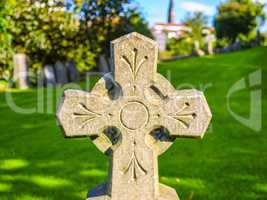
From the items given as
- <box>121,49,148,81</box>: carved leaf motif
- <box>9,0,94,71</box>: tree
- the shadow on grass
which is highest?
<box>9,0,94,71</box>: tree

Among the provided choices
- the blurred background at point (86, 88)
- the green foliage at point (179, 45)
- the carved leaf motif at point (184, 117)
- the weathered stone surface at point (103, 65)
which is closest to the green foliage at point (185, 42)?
the green foliage at point (179, 45)

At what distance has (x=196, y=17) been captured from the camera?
2714 inches

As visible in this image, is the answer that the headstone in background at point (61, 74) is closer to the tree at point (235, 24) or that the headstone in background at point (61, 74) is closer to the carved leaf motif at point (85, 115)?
the carved leaf motif at point (85, 115)

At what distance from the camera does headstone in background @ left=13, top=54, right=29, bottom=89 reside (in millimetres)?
17531

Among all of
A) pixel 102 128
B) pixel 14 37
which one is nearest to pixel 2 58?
pixel 14 37

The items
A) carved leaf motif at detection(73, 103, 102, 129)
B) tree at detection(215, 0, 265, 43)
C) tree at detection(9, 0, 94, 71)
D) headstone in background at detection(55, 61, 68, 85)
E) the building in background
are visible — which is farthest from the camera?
tree at detection(215, 0, 265, 43)

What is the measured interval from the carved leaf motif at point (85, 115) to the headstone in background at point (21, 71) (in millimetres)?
13731

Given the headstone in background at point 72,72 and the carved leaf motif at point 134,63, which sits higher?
the headstone in background at point 72,72

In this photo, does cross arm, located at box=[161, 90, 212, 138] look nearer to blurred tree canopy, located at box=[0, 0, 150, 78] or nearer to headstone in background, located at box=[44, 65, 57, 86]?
headstone in background, located at box=[44, 65, 57, 86]

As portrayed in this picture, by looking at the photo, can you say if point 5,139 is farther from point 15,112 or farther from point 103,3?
point 103,3

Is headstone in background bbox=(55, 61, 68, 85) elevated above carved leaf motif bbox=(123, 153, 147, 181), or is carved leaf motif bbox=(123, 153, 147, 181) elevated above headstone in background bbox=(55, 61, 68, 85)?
headstone in background bbox=(55, 61, 68, 85)

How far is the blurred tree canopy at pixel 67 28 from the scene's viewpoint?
818 inches

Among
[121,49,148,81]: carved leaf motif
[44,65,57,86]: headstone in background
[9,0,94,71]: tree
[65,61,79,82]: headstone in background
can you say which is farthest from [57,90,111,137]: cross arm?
[9,0,94,71]: tree

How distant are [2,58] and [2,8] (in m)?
3.60
